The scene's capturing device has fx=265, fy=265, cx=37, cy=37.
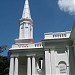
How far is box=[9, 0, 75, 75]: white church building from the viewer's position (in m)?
26.7

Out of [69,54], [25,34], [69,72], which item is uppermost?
[25,34]

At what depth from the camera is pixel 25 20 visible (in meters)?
39.8

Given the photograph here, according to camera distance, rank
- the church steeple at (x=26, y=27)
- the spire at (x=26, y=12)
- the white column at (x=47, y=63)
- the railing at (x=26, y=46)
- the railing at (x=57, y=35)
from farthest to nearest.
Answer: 1. the spire at (x=26, y=12)
2. the church steeple at (x=26, y=27)
3. the railing at (x=26, y=46)
4. the railing at (x=57, y=35)
5. the white column at (x=47, y=63)

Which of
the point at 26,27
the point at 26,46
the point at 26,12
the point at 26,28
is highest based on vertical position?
the point at 26,12

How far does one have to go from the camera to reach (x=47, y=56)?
27.4 m

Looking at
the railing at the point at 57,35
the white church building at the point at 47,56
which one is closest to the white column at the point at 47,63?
the white church building at the point at 47,56

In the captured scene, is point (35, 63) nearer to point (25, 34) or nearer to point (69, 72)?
point (69, 72)

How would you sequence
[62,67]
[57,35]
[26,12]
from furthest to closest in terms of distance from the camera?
[26,12]
[57,35]
[62,67]

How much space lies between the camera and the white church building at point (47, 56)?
26.7 m

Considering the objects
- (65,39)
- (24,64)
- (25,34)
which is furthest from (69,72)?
(25,34)

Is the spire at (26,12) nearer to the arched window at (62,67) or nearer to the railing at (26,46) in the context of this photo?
the railing at (26,46)

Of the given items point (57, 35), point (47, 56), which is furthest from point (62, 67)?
point (57, 35)

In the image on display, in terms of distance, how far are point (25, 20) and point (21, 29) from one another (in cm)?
149

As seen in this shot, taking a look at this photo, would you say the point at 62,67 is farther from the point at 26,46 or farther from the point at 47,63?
the point at 26,46
